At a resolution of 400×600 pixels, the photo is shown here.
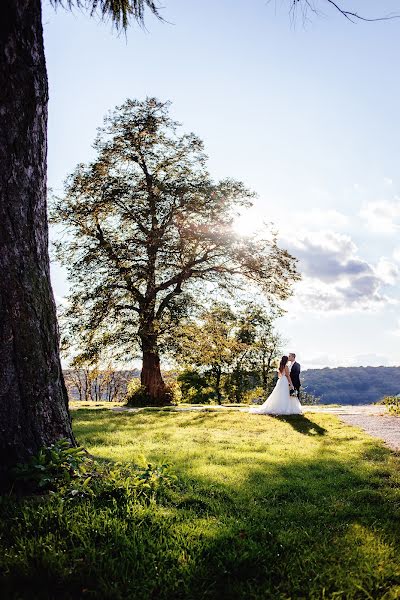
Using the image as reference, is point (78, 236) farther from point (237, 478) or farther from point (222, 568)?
point (222, 568)

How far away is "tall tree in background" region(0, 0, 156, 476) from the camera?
4.09m

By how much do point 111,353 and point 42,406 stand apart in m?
20.5

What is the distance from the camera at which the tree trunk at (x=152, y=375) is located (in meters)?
23.7

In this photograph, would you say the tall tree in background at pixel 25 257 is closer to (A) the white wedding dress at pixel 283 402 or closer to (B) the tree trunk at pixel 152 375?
(A) the white wedding dress at pixel 283 402

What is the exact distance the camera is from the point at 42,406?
434 centimetres

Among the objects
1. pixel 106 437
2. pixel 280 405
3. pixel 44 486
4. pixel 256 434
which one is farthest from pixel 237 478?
pixel 280 405

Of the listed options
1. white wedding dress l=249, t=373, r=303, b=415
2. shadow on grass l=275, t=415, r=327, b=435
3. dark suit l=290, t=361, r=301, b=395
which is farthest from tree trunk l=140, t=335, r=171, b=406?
shadow on grass l=275, t=415, r=327, b=435

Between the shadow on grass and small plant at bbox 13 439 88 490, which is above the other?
small plant at bbox 13 439 88 490

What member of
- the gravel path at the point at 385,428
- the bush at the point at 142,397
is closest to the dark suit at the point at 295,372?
the gravel path at the point at 385,428

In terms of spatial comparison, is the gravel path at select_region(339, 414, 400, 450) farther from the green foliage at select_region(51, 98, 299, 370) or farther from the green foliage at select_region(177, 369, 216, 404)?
the green foliage at select_region(177, 369, 216, 404)

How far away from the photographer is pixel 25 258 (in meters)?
4.36

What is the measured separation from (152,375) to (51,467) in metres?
20.6

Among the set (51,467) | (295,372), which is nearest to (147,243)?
(295,372)

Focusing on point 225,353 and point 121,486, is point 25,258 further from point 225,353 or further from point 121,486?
Answer: point 225,353
